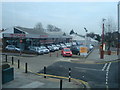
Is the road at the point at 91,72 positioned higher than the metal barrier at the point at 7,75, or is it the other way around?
the metal barrier at the point at 7,75

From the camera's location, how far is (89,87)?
8.49 m

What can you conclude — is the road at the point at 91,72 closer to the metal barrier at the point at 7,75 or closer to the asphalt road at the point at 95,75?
the asphalt road at the point at 95,75

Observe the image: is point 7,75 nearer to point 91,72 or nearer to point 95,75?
point 95,75

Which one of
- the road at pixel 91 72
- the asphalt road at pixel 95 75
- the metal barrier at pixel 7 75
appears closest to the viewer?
the metal barrier at pixel 7 75

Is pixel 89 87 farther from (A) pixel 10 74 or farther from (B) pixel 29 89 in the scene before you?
(A) pixel 10 74

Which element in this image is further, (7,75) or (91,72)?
(91,72)

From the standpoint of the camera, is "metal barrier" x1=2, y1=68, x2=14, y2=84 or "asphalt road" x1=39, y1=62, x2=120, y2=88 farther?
"asphalt road" x1=39, y1=62, x2=120, y2=88

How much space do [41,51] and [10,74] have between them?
17047mm

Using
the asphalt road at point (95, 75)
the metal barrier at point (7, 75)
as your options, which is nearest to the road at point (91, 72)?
the asphalt road at point (95, 75)

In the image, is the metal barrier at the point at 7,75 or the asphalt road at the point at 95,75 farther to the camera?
the asphalt road at the point at 95,75

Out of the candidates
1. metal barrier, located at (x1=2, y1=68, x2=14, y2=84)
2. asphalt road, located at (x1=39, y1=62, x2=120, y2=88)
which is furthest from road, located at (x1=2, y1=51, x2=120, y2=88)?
metal barrier, located at (x1=2, y1=68, x2=14, y2=84)

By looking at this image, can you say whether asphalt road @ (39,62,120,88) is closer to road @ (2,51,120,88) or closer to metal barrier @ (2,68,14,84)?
road @ (2,51,120,88)

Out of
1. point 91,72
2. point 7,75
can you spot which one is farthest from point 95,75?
point 7,75

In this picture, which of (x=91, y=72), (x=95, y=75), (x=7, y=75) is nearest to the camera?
(x=7, y=75)
